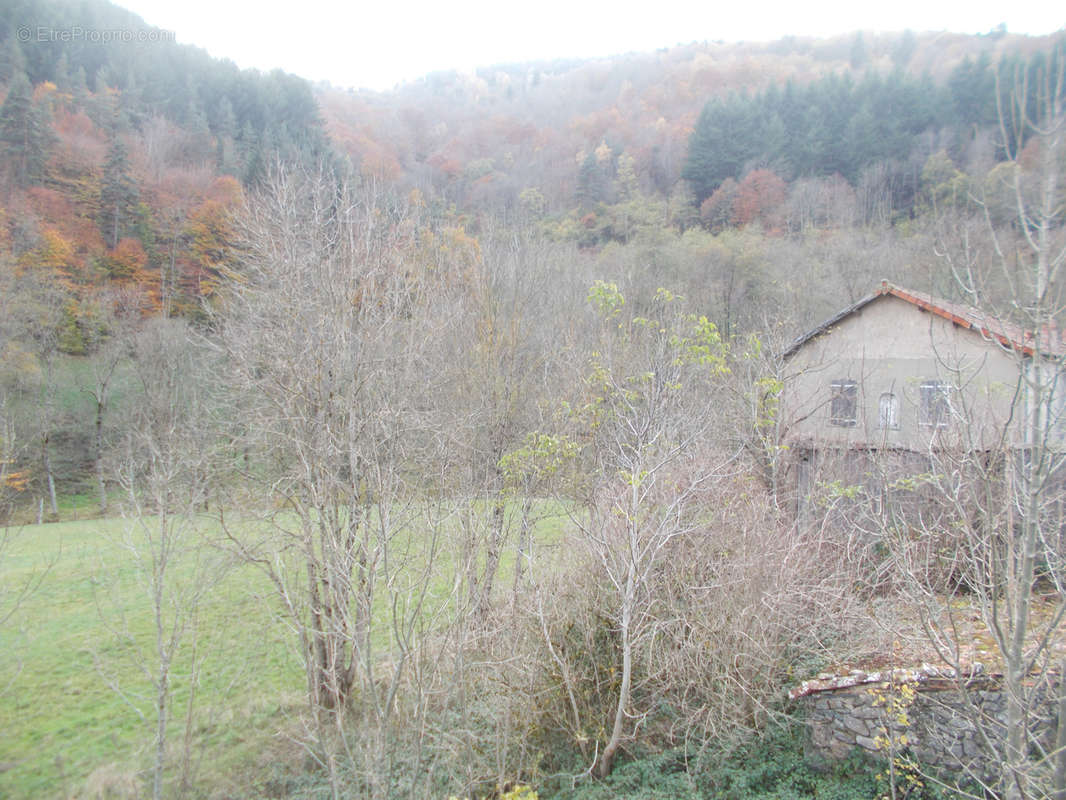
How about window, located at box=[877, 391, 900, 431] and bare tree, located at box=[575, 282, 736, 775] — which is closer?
window, located at box=[877, 391, 900, 431]

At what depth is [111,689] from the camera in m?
9.15

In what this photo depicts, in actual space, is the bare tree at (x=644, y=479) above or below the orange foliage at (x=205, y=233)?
below

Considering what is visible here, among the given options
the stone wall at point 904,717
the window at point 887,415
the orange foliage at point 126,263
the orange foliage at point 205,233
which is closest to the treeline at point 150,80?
the orange foliage at point 205,233

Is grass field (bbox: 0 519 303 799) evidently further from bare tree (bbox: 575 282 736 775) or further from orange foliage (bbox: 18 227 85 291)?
orange foliage (bbox: 18 227 85 291)

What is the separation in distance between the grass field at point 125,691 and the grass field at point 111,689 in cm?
2

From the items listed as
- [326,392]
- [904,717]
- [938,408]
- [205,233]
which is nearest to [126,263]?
[205,233]

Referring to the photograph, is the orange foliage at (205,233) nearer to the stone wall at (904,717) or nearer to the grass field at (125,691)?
the grass field at (125,691)

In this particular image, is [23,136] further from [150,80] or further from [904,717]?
[904,717]

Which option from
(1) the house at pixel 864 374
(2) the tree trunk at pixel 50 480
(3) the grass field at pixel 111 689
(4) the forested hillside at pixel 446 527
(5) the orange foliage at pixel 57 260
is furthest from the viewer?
(5) the orange foliage at pixel 57 260

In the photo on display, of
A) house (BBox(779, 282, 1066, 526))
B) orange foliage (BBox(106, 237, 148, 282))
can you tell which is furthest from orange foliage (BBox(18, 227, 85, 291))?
house (BBox(779, 282, 1066, 526))

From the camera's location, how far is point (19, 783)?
7.24 meters

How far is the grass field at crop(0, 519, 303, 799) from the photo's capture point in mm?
7621

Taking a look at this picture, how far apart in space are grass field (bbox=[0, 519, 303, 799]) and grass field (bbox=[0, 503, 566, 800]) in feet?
0.06

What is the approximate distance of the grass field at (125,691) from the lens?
7480 millimetres
